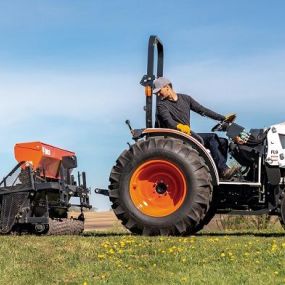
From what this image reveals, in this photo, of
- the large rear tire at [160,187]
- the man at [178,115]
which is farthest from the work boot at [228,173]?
the large rear tire at [160,187]

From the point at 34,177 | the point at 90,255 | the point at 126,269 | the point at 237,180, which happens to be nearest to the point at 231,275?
the point at 126,269

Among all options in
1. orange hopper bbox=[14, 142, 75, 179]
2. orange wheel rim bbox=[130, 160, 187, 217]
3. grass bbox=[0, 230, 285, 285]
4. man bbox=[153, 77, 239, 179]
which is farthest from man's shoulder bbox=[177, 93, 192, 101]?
orange hopper bbox=[14, 142, 75, 179]

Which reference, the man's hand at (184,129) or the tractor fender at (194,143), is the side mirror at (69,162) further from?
the man's hand at (184,129)

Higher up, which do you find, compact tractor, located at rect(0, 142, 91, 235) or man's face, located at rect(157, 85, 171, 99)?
man's face, located at rect(157, 85, 171, 99)

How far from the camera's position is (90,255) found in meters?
6.80

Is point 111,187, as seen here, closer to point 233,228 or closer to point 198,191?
point 198,191

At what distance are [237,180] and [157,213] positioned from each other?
1.28 m

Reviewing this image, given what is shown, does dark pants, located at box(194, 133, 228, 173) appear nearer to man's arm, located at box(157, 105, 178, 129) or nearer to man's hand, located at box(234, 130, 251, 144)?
man's hand, located at box(234, 130, 251, 144)

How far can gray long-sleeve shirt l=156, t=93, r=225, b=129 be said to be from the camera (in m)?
9.23

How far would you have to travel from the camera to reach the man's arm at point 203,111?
31.2ft

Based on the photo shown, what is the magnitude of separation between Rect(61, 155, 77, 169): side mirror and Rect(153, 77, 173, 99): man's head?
126 inches

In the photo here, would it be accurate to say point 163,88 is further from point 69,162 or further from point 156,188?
point 69,162

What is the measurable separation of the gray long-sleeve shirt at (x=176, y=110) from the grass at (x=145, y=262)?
2096 mm

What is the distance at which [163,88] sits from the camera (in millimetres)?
9297
